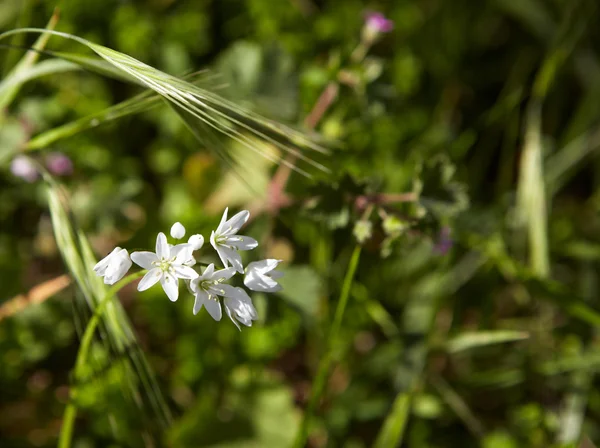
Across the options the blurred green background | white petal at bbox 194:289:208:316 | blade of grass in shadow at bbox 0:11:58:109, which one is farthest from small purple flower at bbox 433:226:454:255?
blade of grass in shadow at bbox 0:11:58:109

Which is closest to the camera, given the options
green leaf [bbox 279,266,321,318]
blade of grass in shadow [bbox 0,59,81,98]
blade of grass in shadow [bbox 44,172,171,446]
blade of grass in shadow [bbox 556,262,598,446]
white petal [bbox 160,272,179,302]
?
white petal [bbox 160,272,179,302]

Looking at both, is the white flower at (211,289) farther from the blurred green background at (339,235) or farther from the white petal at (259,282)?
the blurred green background at (339,235)

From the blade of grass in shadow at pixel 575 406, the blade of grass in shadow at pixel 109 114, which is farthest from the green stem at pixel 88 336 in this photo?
the blade of grass in shadow at pixel 575 406

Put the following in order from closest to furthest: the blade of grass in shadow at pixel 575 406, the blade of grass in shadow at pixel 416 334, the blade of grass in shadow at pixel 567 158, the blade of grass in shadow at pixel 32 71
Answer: the blade of grass in shadow at pixel 32 71
the blade of grass in shadow at pixel 416 334
the blade of grass in shadow at pixel 575 406
the blade of grass in shadow at pixel 567 158

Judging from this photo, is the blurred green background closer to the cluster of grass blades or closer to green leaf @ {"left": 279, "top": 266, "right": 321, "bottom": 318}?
green leaf @ {"left": 279, "top": 266, "right": 321, "bottom": 318}

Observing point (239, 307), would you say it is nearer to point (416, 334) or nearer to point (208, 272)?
point (208, 272)

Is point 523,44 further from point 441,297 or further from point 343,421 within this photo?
point 343,421

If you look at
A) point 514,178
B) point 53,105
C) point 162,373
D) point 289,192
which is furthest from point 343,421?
point 53,105
